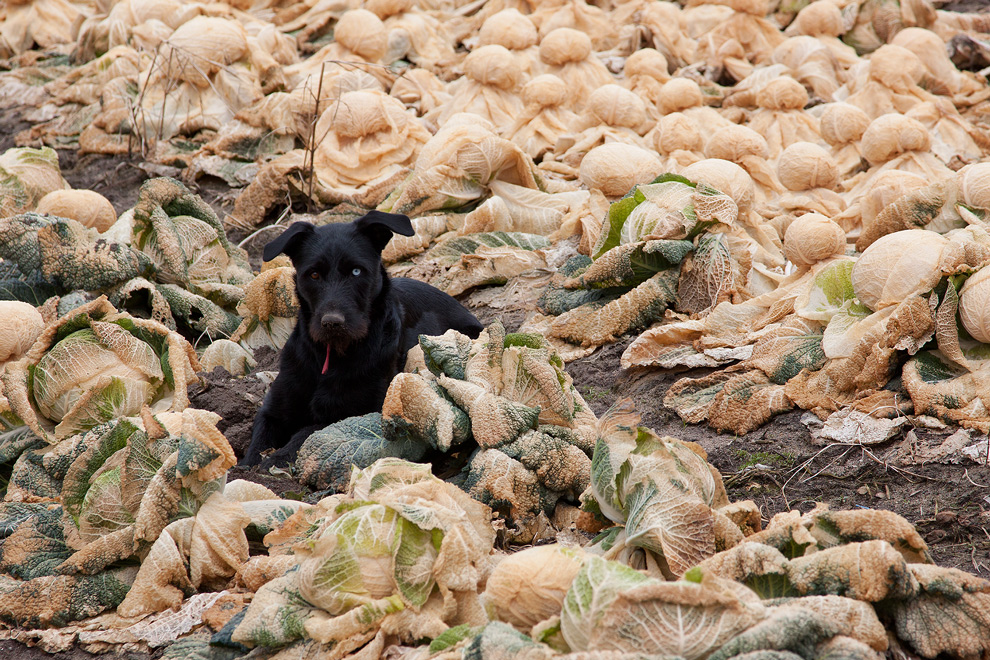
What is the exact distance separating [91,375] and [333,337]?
110cm

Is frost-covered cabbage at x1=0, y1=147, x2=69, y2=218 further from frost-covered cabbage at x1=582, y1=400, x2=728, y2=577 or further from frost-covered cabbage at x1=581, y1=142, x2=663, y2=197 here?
frost-covered cabbage at x1=582, y1=400, x2=728, y2=577

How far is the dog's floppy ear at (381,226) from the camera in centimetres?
468

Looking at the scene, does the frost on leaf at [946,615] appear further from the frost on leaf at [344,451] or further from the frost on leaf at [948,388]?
the frost on leaf at [344,451]

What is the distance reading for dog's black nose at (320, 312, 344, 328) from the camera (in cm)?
445

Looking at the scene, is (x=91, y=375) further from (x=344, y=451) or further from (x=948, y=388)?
(x=948, y=388)

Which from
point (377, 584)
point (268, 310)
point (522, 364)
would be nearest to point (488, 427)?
point (522, 364)

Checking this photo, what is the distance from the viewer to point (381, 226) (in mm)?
4863

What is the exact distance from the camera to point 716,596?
7.23 ft

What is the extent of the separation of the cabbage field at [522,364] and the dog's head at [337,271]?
22.9 inches

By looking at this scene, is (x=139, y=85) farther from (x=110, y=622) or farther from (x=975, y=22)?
(x=975, y=22)

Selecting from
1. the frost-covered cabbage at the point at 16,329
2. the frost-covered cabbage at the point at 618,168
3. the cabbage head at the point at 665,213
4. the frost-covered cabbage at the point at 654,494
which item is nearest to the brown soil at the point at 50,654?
the frost-covered cabbage at the point at 654,494

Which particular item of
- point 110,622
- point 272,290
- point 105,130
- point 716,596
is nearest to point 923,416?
point 716,596

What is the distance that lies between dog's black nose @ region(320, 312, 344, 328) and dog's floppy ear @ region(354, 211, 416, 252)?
52 centimetres

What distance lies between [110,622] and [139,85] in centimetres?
680
